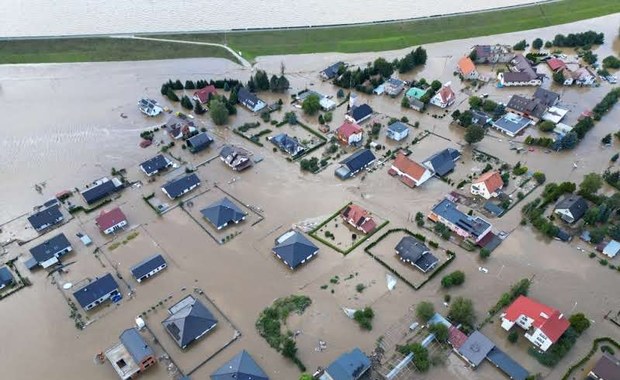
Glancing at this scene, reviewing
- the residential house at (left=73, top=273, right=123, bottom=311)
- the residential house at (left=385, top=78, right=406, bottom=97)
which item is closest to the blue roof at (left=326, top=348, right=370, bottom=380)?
the residential house at (left=73, top=273, right=123, bottom=311)

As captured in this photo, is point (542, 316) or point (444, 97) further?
point (444, 97)

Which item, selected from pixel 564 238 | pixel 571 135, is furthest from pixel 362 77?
pixel 564 238

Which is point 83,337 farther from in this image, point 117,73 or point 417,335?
point 117,73

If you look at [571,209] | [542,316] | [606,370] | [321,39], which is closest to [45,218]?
[542,316]

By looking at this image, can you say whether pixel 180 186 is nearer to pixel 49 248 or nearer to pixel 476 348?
pixel 49 248

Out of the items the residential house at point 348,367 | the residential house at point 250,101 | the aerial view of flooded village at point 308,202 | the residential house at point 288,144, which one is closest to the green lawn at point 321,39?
the aerial view of flooded village at point 308,202

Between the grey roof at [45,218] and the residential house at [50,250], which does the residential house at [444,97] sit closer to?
the residential house at [50,250]
